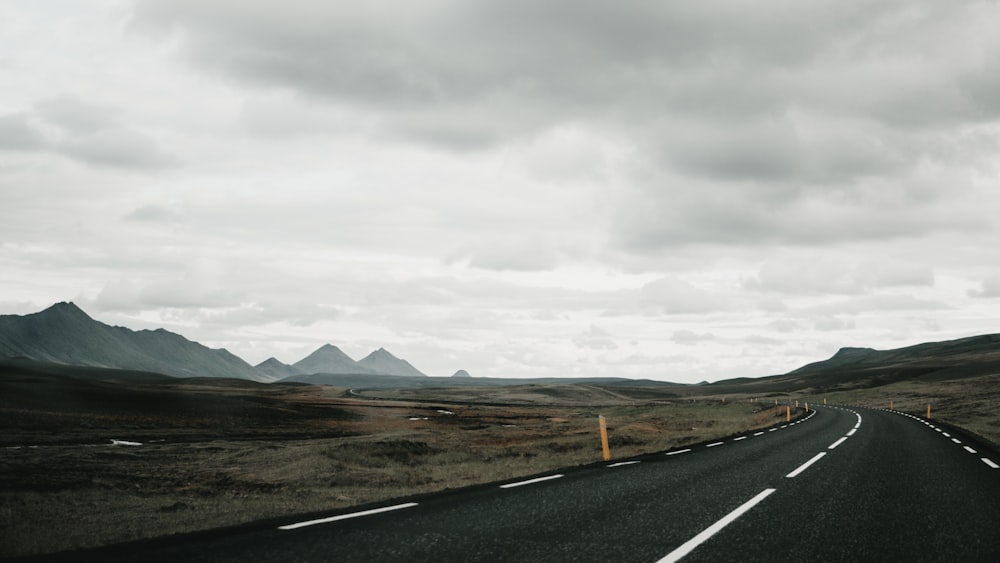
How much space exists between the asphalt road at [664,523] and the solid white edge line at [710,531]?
34 millimetres

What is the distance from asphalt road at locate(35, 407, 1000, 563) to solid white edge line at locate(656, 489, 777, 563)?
34mm

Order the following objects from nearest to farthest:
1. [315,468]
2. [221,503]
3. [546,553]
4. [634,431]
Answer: [546,553], [221,503], [315,468], [634,431]

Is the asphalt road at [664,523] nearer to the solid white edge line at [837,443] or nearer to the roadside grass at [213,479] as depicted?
the roadside grass at [213,479]

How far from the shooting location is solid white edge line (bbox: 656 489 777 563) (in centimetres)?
696

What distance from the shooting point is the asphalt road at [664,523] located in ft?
23.3

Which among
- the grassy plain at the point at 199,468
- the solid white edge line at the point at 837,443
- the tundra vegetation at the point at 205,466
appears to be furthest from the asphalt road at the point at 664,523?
the solid white edge line at the point at 837,443

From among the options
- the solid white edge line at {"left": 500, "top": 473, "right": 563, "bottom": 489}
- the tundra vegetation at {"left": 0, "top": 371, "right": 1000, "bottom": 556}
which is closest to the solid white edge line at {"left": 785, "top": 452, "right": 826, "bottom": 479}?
the solid white edge line at {"left": 500, "top": 473, "right": 563, "bottom": 489}

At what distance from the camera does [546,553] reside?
7059 mm

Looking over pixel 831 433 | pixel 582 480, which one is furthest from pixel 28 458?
pixel 831 433

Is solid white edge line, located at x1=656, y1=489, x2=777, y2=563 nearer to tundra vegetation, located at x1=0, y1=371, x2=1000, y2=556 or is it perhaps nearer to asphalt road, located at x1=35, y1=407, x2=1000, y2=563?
asphalt road, located at x1=35, y1=407, x2=1000, y2=563

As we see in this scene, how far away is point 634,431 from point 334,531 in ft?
117

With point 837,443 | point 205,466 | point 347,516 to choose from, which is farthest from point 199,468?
point 837,443

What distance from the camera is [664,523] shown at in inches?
341

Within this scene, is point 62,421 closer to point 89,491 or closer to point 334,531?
point 89,491
